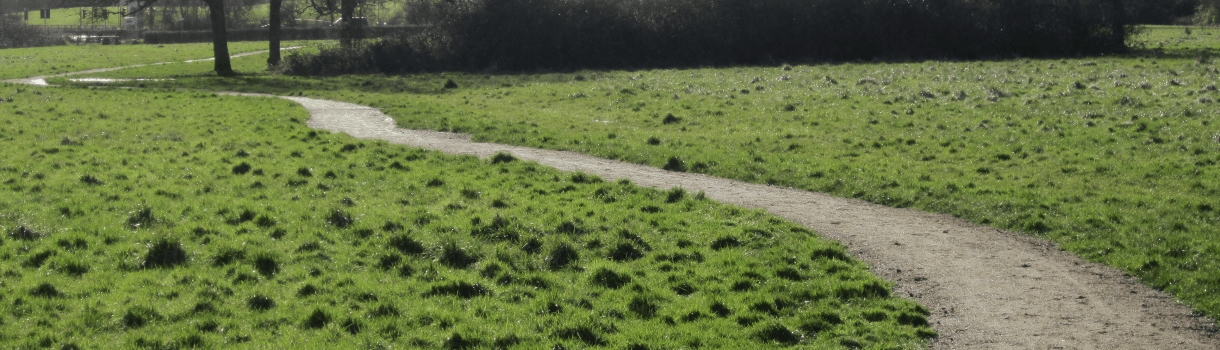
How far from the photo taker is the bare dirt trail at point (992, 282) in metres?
6.24

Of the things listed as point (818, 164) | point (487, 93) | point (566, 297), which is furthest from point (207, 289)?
point (487, 93)

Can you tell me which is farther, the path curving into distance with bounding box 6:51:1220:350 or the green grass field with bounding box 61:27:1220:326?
the green grass field with bounding box 61:27:1220:326

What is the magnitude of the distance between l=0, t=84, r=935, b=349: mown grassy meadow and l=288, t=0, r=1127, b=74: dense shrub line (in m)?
29.2

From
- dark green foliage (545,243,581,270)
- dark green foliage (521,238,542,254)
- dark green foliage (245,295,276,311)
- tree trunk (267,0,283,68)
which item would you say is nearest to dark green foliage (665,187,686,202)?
dark green foliage (521,238,542,254)

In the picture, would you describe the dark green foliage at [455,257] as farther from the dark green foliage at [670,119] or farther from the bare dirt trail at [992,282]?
the dark green foliage at [670,119]

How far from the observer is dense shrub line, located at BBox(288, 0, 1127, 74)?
40.6 meters

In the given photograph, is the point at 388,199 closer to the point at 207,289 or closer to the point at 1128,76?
the point at 207,289

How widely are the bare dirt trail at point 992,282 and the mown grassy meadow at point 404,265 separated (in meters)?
0.42

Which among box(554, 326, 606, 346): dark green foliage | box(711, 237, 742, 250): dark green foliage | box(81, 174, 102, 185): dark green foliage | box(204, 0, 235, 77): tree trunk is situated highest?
box(204, 0, 235, 77): tree trunk

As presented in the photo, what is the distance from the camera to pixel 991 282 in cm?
755

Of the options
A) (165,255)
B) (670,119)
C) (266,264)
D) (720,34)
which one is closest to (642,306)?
(266,264)

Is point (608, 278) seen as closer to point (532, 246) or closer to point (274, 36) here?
point (532, 246)

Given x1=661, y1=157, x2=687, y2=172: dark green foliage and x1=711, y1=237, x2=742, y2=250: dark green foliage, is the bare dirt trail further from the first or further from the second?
x1=661, y1=157, x2=687, y2=172: dark green foliage

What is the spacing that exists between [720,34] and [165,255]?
38.8 metres
